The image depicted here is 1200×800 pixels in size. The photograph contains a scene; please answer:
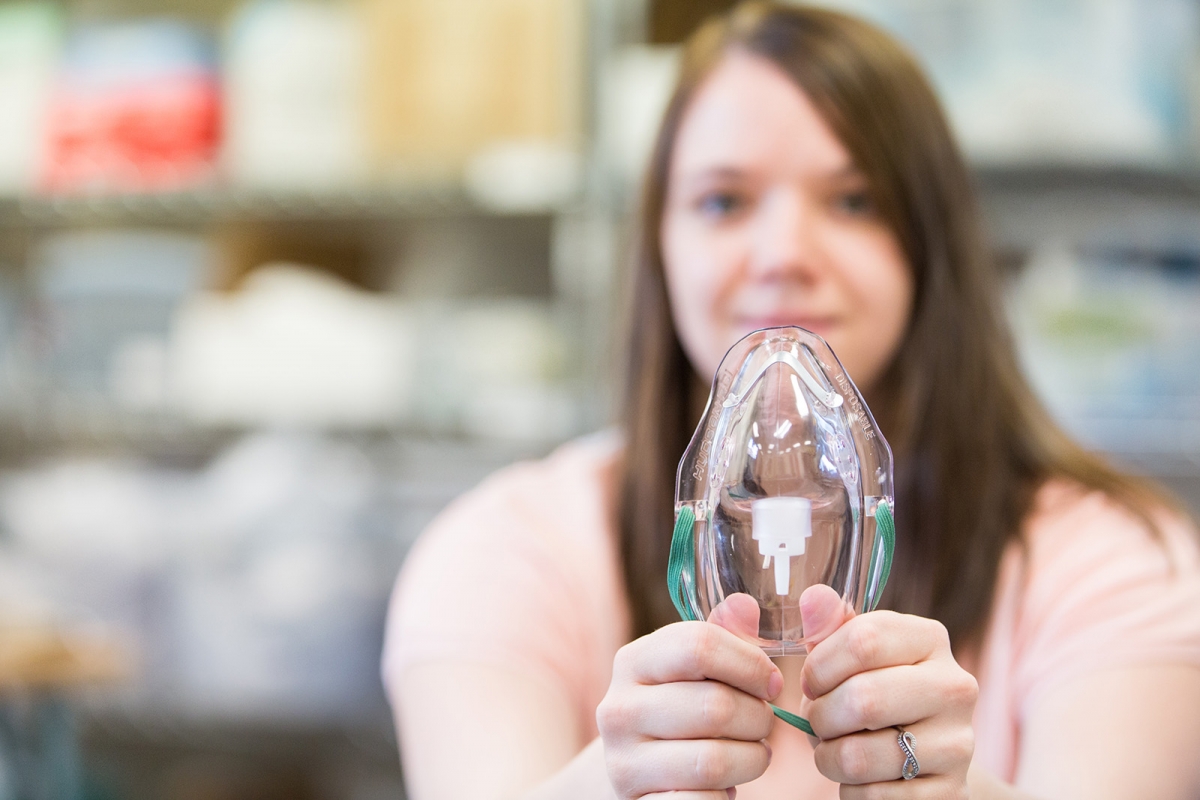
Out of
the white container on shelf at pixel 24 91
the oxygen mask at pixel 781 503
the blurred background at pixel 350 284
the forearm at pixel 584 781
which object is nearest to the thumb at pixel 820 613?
the oxygen mask at pixel 781 503

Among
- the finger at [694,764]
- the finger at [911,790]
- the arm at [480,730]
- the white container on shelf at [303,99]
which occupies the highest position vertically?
the white container on shelf at [303,99]

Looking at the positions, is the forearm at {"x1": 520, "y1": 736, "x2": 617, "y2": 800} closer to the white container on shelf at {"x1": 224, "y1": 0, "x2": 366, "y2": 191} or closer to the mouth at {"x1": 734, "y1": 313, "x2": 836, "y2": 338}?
the mouth at {"x1": 734, "y1": 313, "x2": 836, "y2": 338}

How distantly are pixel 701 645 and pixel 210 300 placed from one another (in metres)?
1.53

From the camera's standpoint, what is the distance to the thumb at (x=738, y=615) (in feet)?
1.50

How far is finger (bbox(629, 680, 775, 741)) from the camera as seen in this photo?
0.43 meters

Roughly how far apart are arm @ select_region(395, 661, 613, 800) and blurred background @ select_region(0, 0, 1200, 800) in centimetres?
81

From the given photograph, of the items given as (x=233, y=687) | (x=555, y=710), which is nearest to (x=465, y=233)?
(x=233, y=687)

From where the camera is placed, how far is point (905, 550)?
2.51ft

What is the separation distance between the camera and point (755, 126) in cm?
76

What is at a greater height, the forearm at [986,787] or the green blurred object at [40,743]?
the forearm at [986,787]

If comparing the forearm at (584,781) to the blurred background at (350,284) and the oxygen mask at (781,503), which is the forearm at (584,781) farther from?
the blurred background at (350,284)

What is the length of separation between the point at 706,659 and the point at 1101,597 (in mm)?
406

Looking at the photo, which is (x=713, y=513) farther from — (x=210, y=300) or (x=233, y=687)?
(x=210, y=300)

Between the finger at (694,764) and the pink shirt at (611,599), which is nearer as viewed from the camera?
the finger at (694,764)
